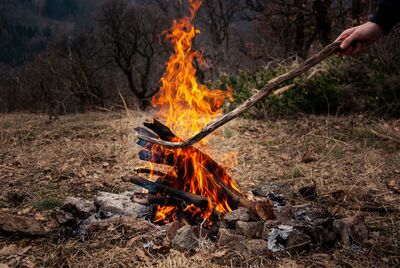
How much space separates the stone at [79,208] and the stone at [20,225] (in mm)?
369

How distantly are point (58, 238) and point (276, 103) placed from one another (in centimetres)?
609

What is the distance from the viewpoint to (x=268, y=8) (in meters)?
12.7

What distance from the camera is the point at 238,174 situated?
4520 millimetres

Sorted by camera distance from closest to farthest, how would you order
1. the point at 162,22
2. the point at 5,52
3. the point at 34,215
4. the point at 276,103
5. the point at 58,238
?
the point at 58,238 < the point at 34,215 < the point at 276,103 < the point at 162,22 < the point at 5,52

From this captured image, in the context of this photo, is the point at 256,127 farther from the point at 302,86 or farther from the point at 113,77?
the point at 113,77

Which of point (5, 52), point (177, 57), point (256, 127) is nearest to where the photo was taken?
point (177, 57)

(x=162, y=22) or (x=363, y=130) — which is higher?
(x=162, y=22)

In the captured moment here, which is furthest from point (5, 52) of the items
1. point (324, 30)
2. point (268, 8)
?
point (324, 30)

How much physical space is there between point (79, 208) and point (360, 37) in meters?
2.79

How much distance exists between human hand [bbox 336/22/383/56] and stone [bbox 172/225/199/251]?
180 centimetres

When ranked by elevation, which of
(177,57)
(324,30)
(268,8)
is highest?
(268,8)

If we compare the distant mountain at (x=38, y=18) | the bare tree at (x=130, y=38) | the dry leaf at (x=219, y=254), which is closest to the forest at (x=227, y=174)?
the dry leaf at (x=219, y=254)

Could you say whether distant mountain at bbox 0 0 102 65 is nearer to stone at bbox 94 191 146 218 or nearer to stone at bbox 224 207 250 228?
stone at bbox 94 191 146 218

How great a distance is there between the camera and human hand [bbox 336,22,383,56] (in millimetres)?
2221
